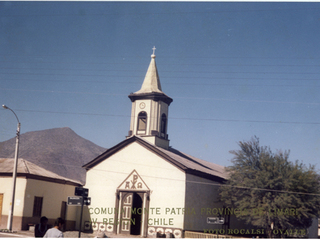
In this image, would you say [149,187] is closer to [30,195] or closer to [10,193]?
[30,195]

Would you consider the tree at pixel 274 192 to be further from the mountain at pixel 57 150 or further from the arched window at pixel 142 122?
the mountain at pixel 57 150

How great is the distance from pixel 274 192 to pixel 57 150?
13497cm

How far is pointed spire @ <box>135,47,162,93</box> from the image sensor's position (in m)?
36.2

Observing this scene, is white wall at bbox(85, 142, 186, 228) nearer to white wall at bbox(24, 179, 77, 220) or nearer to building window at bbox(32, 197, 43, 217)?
white wall at bbox(24, 179, 77, 220)

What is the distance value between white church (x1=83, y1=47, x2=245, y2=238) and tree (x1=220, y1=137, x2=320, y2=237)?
3276 mm

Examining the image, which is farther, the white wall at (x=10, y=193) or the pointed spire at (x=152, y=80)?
the pointed spire at (x=152, y=80)

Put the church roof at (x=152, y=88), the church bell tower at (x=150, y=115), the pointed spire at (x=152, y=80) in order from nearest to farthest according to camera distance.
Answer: the church bell tower at (x=150, y=115) → the church roof at (x=152, y=88) → the pointed spire at (x=152, y=80)

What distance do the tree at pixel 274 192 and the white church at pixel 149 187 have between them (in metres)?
3.28

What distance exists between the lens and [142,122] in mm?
35406

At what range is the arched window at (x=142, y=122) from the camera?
34844 millimetres

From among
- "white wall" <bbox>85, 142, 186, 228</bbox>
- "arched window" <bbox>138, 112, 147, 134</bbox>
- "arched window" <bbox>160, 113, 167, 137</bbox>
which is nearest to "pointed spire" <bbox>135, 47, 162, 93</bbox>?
"arched window" <bbox>138, 112, 147, 134</bbox>

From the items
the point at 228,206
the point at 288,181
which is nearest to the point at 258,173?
the point at 288,181

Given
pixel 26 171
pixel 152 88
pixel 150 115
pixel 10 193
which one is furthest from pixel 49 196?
pixel 152 88

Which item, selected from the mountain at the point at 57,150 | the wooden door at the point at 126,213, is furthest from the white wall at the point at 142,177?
the mountain at the point at 57,150
